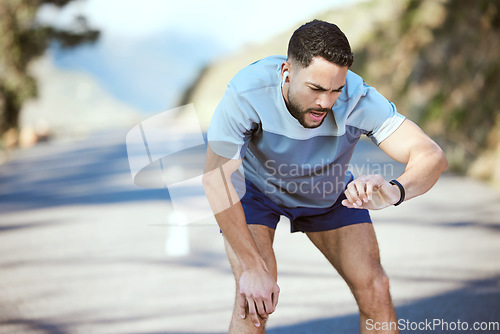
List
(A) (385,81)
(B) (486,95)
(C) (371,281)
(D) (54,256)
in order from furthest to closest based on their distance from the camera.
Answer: (A) (385,81) < (B) (486,95) < (D) (54,256) < (C) (371,281)

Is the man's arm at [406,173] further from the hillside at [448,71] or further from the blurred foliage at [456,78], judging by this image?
the blurred foliage at [456,78]

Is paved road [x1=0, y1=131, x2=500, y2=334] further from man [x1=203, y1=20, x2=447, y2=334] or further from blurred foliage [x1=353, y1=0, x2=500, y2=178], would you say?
man [x1=203, y1=20, x2=447, y2=334]

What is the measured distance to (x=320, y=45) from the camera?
3.04 m

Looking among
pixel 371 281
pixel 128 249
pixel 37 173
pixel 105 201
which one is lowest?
pixel 37 173

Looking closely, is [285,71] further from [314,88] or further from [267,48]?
[267,48]

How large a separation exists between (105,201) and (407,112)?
7.64m

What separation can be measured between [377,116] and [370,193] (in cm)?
63

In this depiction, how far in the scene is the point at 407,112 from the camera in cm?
1630

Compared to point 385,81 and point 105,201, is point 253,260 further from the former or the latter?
point 385,81

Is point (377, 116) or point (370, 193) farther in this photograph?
point (377, 116)

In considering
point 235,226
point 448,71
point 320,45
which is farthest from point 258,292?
point 448,71

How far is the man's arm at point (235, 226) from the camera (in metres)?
3.28

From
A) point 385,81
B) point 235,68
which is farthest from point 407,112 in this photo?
point 235,68

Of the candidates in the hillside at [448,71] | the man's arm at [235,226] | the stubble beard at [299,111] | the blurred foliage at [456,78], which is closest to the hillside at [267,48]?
the hillside at [448,71]
